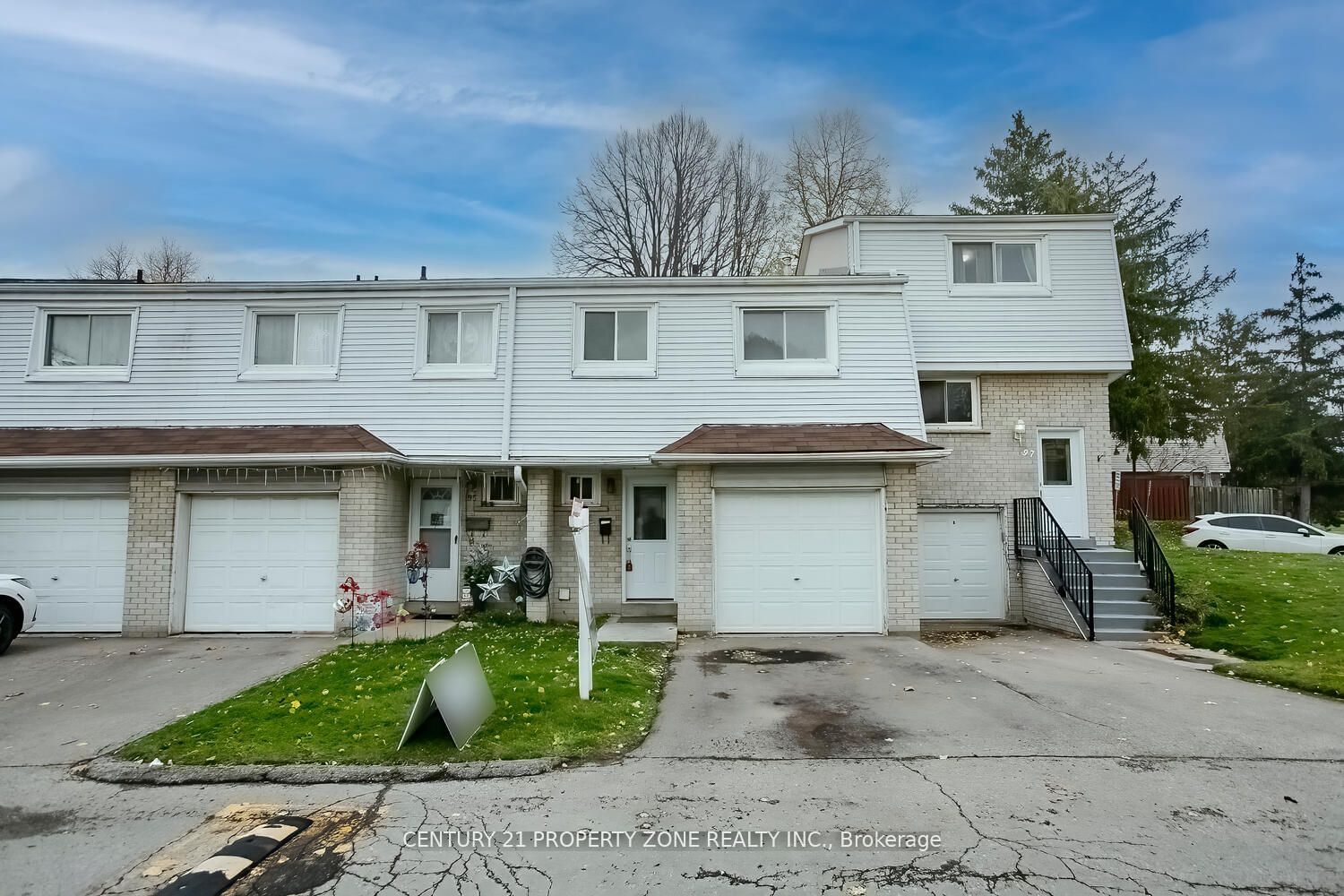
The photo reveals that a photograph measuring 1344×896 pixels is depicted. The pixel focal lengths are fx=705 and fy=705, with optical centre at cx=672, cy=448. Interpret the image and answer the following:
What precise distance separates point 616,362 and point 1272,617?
37.2ft

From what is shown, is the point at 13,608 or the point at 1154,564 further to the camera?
the point at 1154,564

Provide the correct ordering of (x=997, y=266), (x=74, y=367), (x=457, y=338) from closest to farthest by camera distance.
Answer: (x=74, y=367), (x=457, y=338), (x=997, y=266)

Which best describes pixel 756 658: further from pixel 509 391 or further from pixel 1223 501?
pixel 1223 501

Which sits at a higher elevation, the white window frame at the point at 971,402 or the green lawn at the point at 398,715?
the white window frame at the point at 971,402

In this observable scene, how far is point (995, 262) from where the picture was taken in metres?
13.8

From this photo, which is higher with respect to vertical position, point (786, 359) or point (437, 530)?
point (786, 359)

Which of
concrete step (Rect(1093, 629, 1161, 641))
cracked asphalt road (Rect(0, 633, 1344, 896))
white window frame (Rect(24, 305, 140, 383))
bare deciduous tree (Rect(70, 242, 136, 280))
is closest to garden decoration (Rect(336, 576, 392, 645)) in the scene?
cracked asphalt road (Rect(0, 633, 1344, 896))

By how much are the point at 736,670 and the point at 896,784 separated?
375 cm

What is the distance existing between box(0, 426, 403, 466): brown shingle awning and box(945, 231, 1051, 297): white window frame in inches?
425

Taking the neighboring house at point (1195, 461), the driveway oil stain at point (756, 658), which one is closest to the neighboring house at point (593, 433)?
the driveway oil stain at point (756, 658)

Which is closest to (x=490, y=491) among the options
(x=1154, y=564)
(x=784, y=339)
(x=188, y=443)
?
(x=188, y=443)

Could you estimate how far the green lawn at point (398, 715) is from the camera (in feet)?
18.5

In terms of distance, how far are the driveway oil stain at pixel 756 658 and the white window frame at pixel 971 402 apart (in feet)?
18.3

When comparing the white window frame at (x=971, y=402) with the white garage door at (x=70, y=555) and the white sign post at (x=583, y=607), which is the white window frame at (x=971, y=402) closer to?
the white sign post at (x=583, y=607)
